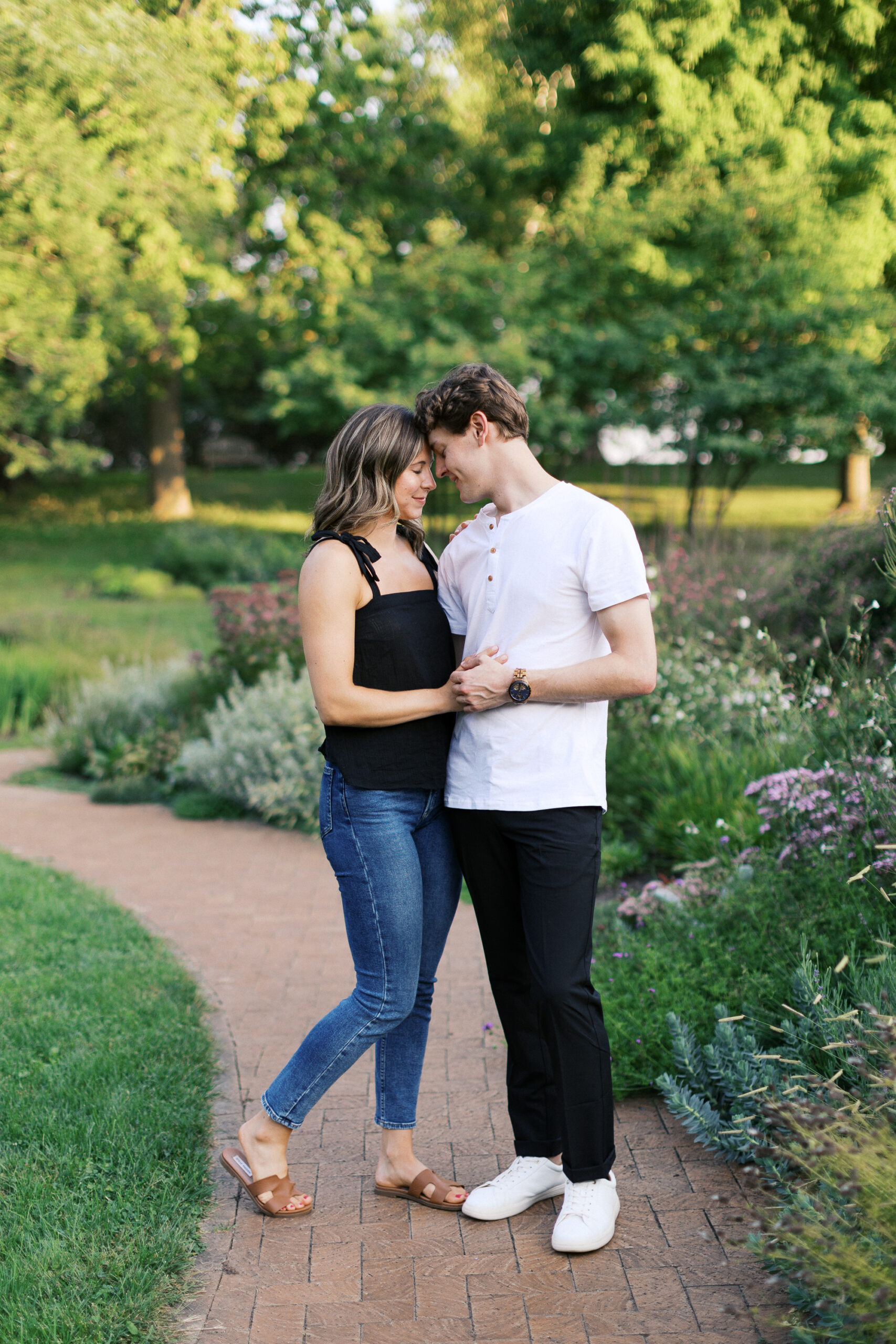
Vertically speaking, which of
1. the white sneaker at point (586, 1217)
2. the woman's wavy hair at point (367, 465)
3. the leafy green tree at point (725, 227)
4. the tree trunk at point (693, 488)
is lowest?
the white sneaker at point (586, 1217)

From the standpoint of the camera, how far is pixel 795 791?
3.89 meters

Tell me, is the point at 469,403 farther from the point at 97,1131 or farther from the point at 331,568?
the point at 97,1131

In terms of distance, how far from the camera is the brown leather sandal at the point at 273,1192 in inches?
111

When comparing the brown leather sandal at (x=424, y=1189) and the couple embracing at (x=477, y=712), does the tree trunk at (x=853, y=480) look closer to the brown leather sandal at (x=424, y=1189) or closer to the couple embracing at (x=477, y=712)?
the couple embracing at (x=477, y=712)

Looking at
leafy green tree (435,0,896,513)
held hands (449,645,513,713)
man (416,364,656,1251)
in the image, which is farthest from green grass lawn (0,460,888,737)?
leafy green tree (435,0,896,513)

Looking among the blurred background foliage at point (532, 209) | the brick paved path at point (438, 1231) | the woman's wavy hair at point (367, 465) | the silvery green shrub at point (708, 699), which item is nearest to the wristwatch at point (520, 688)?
the woman's wavy hair at point (367, 465)

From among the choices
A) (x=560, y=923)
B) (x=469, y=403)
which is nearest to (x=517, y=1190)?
(x=560, y=923)

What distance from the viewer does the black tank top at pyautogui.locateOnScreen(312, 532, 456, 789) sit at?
2572 millimetres

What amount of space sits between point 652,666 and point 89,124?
17077 mm

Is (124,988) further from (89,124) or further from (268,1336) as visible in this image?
(89,124)

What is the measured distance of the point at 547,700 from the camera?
2486 millimetres

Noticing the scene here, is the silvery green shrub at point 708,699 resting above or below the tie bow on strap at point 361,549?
below

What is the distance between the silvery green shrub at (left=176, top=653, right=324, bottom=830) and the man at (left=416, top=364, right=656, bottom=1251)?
392 centimetres

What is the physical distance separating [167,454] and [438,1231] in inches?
1052
